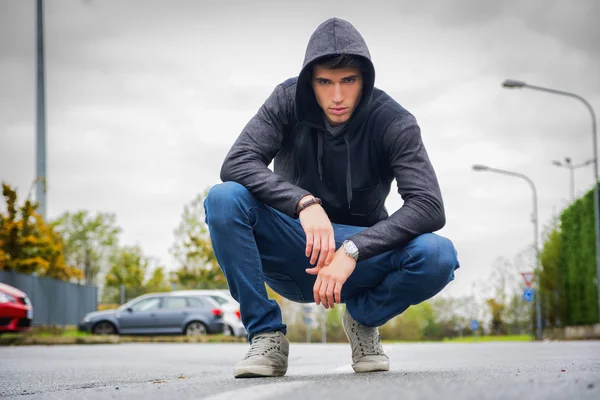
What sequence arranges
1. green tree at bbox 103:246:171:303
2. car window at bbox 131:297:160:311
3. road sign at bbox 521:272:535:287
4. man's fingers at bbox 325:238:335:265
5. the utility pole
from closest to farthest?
man's fingers at bbox 325:238:335:265, car window at bbox 131:297:160:311, the utility pole, road sign at bbox 521:272:535:287, green tree at bbox 103:246:171:303

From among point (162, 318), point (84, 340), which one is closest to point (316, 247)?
point (84, 340)

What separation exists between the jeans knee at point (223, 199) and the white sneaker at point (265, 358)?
61 cm

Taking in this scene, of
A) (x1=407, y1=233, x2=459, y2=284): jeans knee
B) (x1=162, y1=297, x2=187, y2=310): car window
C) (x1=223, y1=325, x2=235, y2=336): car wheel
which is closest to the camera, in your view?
(x1=407, y1=233, x2=459, y2=284): jeans knee

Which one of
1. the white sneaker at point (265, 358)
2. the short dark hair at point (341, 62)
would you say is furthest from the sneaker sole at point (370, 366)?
the short dark hair at point (341, 62)

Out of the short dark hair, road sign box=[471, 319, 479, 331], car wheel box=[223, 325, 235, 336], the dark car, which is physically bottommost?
road sign box=[471, 319, 479, 331]

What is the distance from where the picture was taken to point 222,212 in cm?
361

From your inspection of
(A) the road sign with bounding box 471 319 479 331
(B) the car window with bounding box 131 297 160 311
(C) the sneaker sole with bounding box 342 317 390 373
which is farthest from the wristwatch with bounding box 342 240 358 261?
(A) the road sign with bounding box 471 319 479 331

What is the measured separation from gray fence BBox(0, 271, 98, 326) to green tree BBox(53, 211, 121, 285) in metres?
16.7

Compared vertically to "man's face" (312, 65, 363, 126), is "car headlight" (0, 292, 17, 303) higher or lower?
lower

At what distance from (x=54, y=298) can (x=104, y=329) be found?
345cm

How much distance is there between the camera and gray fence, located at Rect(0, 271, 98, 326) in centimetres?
2144

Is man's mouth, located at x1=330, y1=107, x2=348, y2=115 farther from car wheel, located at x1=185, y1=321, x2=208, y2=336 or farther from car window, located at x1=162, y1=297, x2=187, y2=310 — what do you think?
car window, located at x1=162, y1=297, x2=187, y2=310

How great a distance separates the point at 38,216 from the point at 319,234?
21382 millimetres

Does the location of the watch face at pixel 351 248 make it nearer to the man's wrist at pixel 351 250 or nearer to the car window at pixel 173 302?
the man's wrist at pixel 351 250
